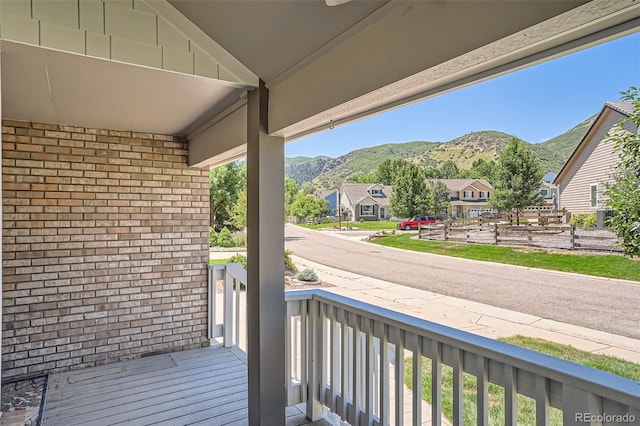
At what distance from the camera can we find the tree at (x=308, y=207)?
261 cm

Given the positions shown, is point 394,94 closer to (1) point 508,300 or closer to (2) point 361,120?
(2) point 361,120

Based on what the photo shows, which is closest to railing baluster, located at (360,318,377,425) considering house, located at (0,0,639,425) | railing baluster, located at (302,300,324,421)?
house, located at (0,0,639,425)

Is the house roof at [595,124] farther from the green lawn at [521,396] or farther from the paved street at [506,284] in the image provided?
the green lawn at [521,396]

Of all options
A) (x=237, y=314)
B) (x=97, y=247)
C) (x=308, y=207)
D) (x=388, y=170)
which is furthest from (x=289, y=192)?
(x=97, y=247)

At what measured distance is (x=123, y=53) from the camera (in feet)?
7.10

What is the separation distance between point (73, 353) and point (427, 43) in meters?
4.19

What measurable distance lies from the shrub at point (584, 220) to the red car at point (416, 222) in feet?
2.20

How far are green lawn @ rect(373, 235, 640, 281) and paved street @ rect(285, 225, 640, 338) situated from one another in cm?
2

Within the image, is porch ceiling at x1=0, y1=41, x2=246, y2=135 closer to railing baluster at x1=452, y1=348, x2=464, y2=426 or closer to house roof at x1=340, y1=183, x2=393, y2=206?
house roof at x1=340, y1=183, x2=393, y2=206

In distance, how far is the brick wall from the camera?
3.65 metres

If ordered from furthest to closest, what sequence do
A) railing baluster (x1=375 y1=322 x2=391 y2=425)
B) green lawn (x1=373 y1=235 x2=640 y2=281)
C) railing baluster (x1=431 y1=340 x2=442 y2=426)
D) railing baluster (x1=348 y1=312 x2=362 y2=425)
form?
railing baluster (x1=348 y1=312 x2=362 y2=425), railing baluster (x1=375 y1=322 x2=391 y2=425), railing baluster (x1=431 y1=340 x2=442 y2=426), green lawn (x1=373 y1=235 x2=640 y2=281)

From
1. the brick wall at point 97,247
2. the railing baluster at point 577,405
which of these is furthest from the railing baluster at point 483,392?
the brick wall at point 97,247

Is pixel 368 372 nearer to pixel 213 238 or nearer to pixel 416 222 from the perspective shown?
pixel 416 222

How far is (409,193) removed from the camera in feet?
6.59
